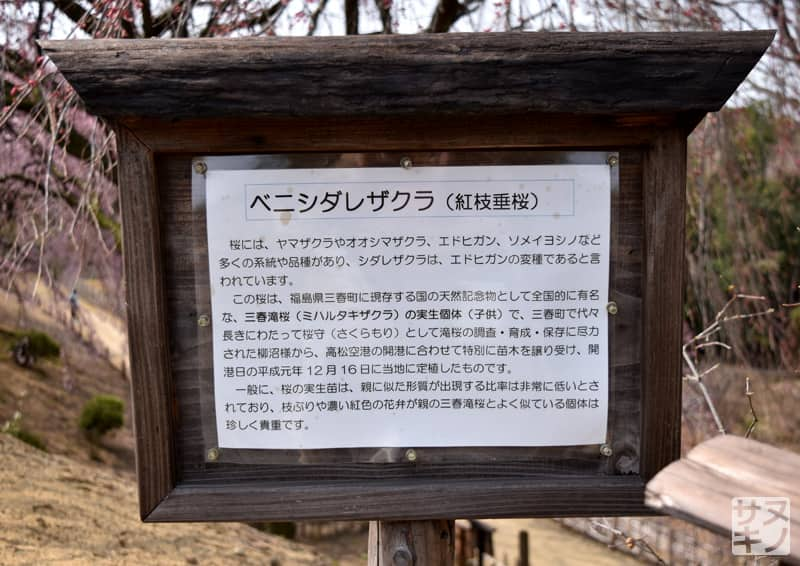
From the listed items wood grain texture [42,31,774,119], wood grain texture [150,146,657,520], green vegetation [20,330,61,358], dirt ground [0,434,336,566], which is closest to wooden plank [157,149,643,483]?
wood grain texture [150,146,657,520]

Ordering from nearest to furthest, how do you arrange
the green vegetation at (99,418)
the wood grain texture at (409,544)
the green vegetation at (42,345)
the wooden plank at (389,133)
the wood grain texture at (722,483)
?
the wood grain texture at (722,483) → the wooden plank at (389,133) → the wood grain texture at (409,544) → the green vegetation at (99,418) → the green vegetation at (42,345)

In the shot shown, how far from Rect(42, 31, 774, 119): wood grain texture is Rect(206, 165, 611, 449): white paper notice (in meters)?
0.16

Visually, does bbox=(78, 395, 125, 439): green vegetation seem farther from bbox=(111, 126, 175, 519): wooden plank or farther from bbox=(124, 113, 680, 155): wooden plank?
bbox=(124, 113, 680, 155): wooden plank

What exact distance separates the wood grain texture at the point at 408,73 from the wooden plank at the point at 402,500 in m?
0.78

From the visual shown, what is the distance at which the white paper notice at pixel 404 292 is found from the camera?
142 centimetres

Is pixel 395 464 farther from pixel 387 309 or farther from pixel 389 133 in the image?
pixel 389 133

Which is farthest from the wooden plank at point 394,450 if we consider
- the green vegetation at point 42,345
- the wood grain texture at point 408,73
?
the green vegetation at point 42,345

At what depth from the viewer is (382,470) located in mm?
1477

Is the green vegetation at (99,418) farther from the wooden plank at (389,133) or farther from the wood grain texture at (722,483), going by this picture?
the wood grain texture at (722,483)

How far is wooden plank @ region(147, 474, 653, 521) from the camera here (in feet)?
4.77

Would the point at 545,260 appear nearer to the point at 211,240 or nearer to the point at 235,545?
the point at 211,240

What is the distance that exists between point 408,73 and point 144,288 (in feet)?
2.28

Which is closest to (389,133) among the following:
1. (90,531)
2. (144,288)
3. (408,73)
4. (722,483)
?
(408,73)

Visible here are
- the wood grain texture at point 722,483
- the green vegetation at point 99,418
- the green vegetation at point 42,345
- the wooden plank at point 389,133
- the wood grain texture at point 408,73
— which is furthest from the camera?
the green vegetation at point 42,345
